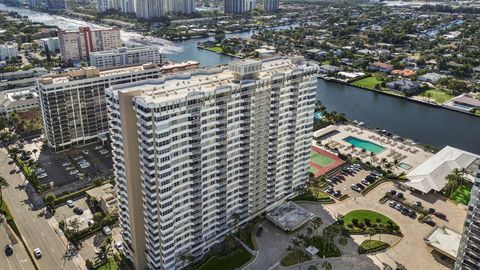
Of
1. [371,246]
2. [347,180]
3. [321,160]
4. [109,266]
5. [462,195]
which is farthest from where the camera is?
[321,160]

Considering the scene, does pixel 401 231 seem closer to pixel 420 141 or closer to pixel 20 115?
pixel 420 141

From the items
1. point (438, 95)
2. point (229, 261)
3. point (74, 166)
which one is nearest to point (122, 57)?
point (74, 166)

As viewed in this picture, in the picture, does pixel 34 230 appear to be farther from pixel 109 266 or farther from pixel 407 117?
pixel 407 117

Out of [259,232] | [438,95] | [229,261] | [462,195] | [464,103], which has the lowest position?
[229,261]

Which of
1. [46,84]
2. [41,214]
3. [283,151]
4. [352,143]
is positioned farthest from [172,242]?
[352,143]

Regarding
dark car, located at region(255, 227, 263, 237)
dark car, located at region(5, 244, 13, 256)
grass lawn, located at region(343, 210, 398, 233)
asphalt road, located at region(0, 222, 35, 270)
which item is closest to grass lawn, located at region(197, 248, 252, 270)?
dark car, located at region(255, 227, 263, 237)

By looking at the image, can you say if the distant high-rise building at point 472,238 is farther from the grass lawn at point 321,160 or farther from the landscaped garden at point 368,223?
the grass lawn at point 321,160
